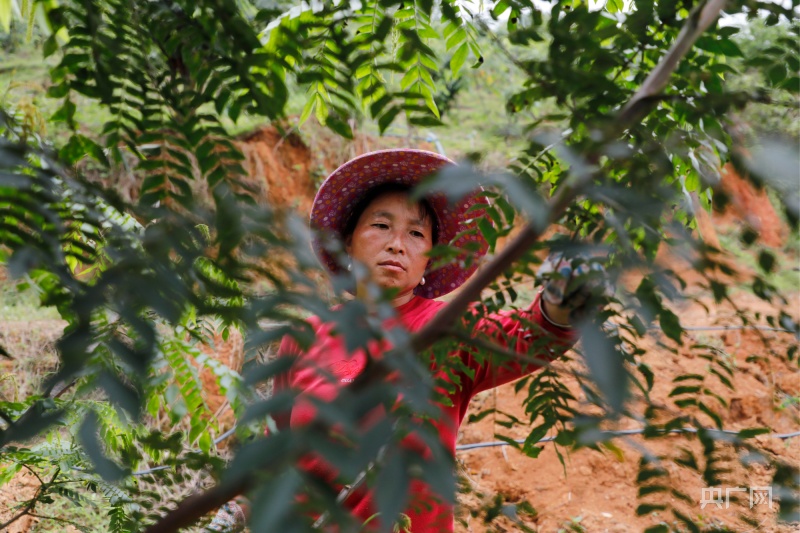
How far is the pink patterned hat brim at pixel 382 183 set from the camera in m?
1.64

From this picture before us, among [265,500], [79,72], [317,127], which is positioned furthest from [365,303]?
[317,127]

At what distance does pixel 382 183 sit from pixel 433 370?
1049 mm

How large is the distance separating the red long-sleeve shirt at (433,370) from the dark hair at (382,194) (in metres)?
0.18

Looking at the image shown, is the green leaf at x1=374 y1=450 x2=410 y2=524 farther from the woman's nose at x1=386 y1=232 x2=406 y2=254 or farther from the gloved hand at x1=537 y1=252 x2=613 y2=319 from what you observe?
the woman's nose at x1=386 y1=232 x2=406 y2=254

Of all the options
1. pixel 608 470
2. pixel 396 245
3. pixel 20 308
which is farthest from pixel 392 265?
pixel 20 308

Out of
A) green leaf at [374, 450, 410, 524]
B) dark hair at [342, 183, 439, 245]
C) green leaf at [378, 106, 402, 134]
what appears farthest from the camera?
dark hair at [342, 183, 439, 245]

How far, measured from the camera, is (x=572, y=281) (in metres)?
0.67

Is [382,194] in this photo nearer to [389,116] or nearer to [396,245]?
[396,245]

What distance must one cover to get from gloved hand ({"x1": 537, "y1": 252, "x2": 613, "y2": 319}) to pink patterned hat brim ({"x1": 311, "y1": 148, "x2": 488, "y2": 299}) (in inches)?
15.5

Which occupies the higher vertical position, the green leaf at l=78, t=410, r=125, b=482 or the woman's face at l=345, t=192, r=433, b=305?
the woman's face at l=345, t=192, r=433, b=305

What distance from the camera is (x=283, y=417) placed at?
77cm

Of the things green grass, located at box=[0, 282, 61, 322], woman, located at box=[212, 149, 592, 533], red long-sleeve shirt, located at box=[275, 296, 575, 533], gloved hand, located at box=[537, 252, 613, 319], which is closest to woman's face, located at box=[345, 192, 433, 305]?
woman, located at box=[212, 149, 592, 533]

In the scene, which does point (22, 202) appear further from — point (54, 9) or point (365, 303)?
point (365, 303)

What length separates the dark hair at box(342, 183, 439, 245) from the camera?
1702 mm
